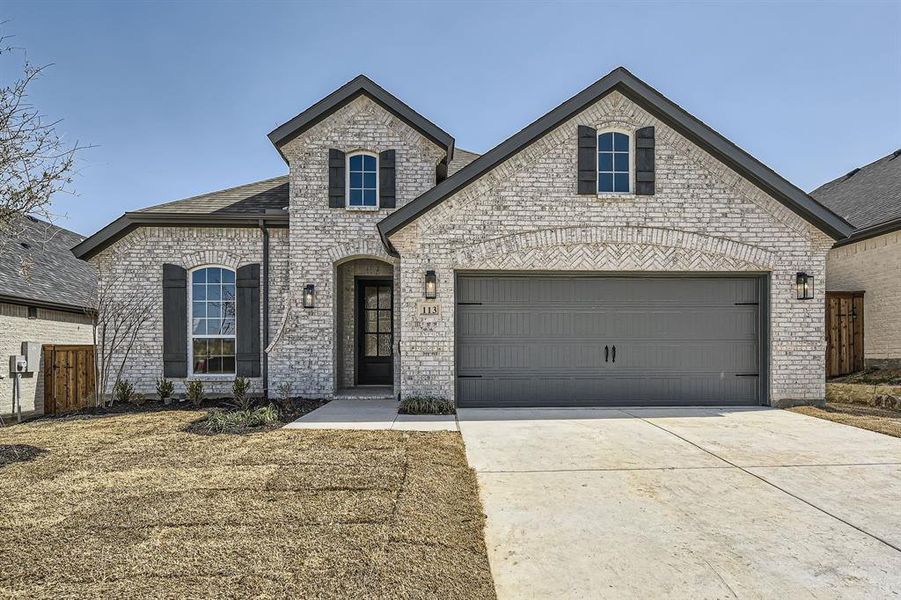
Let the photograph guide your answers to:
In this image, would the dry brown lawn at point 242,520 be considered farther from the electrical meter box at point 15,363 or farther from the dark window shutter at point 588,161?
the electrical meter box at point 15,363

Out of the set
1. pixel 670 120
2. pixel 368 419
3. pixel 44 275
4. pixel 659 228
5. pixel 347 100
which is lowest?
pixel 368 419

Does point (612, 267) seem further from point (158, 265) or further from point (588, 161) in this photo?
point (158, 265)

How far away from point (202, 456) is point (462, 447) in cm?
292

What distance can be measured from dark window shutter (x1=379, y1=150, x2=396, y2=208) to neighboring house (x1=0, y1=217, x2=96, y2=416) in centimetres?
644

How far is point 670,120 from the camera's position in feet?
28.3

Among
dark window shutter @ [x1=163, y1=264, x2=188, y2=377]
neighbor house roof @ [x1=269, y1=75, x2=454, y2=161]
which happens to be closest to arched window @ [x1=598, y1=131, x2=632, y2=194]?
neighbor house roof @ [x1=269, y1=75, x2=454, y2=161]

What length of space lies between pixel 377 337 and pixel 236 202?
4136 millimetres

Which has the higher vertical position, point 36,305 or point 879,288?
point 879,288

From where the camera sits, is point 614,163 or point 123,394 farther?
point 123,394

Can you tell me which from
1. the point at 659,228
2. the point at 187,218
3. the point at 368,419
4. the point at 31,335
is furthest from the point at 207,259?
the point at 659,228

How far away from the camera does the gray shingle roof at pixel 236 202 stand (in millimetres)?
10172

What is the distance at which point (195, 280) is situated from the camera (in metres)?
10.2

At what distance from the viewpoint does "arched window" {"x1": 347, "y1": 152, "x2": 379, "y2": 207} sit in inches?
391

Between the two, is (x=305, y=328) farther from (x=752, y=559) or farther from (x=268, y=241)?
(x=752, y=559)
